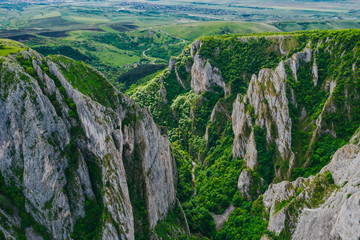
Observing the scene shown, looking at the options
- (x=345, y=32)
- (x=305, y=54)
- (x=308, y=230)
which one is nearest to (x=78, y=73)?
(x=308, y=230)

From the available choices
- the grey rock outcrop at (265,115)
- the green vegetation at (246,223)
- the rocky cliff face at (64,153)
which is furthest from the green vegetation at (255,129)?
the rocky cliff face at (64,153)

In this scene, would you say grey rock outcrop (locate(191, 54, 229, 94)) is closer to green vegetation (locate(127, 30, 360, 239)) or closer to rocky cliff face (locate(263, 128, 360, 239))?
green vegetation (locate(127, 30, 360, 239))

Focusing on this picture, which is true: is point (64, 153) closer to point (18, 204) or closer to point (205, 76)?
point (18, 204)

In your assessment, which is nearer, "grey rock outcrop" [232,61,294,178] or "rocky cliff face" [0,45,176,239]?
"rocky cliff face" [0,45,176,239]

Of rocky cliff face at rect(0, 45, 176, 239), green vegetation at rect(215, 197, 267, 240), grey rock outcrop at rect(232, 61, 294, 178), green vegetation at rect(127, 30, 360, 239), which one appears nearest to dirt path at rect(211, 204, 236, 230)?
green vegetation at rect(127, 30, 360, 239)

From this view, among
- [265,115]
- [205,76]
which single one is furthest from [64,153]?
[205,76]

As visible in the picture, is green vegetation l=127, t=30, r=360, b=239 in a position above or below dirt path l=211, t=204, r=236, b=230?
above

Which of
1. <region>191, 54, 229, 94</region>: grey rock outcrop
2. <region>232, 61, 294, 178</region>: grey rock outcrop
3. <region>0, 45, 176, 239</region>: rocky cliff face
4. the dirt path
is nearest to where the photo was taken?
<region>0, 45, 176, 239</region>: rocky cliff face

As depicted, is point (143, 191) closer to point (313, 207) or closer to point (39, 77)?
point (39, 77)
